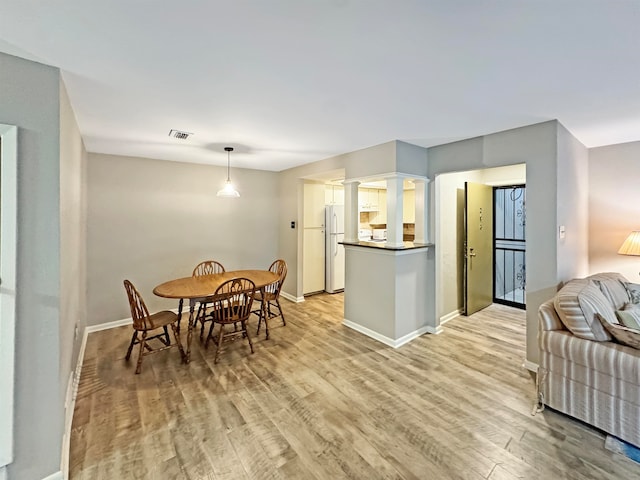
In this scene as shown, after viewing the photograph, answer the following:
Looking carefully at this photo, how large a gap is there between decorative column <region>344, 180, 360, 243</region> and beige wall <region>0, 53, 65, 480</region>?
3.06m

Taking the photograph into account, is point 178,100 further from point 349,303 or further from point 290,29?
point 349,303

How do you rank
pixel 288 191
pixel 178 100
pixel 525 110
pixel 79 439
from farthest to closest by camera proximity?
pixel 288 191 < pixel 525 110 < pixel 178 100 < pixel 79 439

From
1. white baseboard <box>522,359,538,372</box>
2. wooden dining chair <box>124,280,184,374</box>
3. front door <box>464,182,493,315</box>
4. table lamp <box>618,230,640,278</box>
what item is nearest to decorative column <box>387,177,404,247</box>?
front door <box>464,182,493,315</box>

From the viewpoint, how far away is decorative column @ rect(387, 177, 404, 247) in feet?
11.4

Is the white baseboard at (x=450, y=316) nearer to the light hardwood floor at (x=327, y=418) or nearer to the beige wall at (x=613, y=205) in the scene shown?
the light hardwood floor at (x=327, y=418)

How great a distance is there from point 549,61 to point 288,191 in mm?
4174

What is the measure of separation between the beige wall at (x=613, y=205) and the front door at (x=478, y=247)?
125cm

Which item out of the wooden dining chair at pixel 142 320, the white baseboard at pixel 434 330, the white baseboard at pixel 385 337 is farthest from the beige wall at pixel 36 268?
the white baseboard at pixel 434 330

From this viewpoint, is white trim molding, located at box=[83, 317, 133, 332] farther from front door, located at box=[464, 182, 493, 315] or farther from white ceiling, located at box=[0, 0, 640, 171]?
front door, located at box=[464, 182, 493, 315]

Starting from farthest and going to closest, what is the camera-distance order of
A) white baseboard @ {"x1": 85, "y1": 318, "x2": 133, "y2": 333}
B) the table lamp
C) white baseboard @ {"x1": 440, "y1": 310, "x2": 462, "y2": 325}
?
white baseboard @ {"x1": 440, "y1": 310, "x2": 462, "y2": 325}, white baseboard @ {"x1": 85, "y1": 318, "x2": 133, "y2": 333}, the table lamp

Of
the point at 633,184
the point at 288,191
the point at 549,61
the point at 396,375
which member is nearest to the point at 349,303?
the point at 396,375

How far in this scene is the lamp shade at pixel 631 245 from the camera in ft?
10.7

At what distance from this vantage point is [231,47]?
1.56m

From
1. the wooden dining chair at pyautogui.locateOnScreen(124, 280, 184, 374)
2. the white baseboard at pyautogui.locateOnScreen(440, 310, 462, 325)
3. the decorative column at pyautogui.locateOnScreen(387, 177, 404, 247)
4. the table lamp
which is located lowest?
the white baseboard at pyautogui.locateOnScreen(440, 310, 462, 325)
